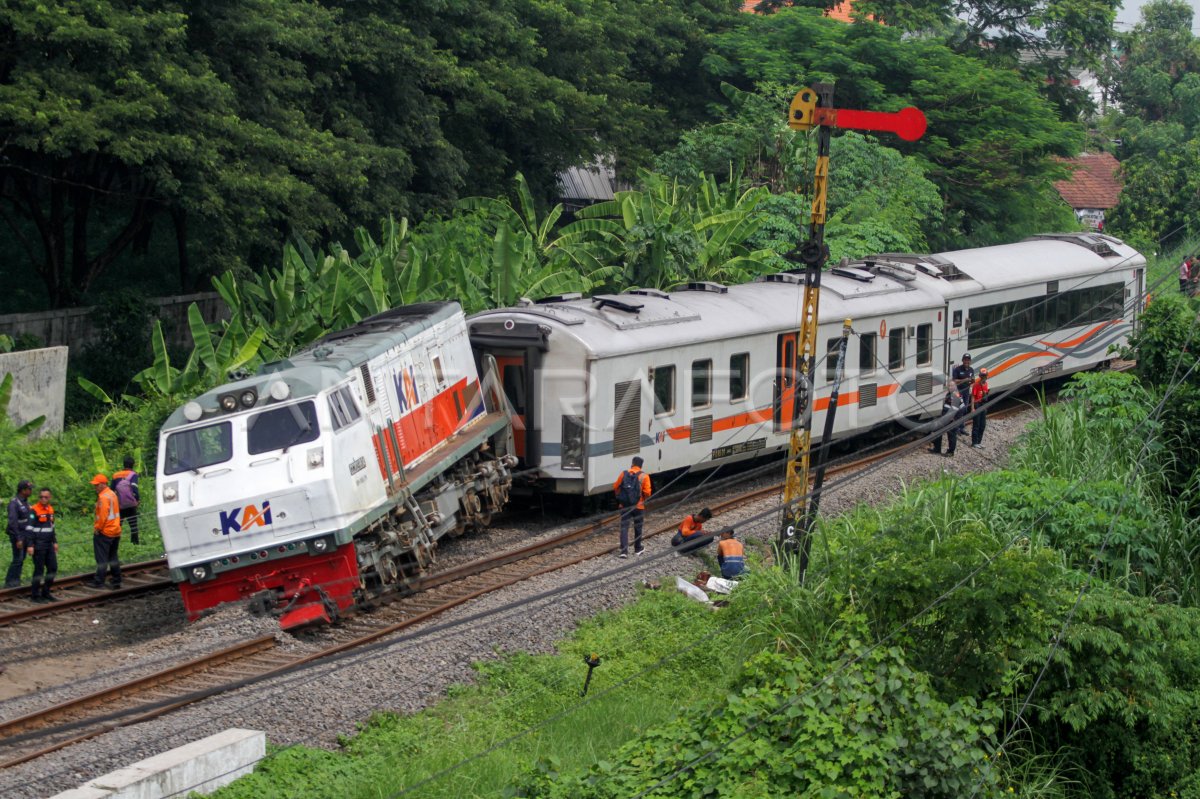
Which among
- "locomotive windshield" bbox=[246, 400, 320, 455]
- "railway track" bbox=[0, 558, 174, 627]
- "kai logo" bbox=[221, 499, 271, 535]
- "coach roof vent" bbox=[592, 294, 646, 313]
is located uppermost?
"coach roof vent" bbox=[592, 294, 646, 313]

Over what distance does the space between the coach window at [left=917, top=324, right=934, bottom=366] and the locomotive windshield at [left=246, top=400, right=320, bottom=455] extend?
12494 mm

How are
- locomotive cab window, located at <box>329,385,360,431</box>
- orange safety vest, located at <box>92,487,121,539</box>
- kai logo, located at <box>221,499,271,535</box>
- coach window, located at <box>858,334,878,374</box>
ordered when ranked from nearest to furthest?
kai logo, located at <box>221,499,271,535</box> < locomotive cab window, located at <box>329,385,360,431</box> < orange safety vest, located at <box>92,487,121,539</box> < coach window, located at <box>858,334,878,374</box>

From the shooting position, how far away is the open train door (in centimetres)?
1836

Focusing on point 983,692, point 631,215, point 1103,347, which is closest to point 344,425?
point 983,692

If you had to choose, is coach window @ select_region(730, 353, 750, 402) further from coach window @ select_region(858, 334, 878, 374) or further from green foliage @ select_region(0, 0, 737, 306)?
green foliage @ select_region(0, 0, 737, 306)

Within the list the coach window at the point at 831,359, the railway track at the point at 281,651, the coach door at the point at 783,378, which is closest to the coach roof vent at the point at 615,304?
the coach door at the point at 783,378

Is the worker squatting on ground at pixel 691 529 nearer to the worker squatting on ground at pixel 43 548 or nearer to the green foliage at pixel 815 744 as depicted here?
the green foliage at pixel 815 744

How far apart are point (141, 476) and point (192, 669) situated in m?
8.66

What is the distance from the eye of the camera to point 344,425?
47.2 feet

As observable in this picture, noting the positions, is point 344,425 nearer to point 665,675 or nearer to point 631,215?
point 665,675

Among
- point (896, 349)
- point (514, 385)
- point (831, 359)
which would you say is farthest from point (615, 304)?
point (896, 349)

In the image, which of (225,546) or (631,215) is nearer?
(225,546)

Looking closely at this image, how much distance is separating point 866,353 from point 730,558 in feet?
22.6

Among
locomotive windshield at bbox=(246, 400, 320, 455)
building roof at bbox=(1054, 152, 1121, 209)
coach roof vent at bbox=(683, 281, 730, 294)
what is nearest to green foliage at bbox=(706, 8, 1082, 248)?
coach roof vent at bbox=(683, 281, 730, 294)
